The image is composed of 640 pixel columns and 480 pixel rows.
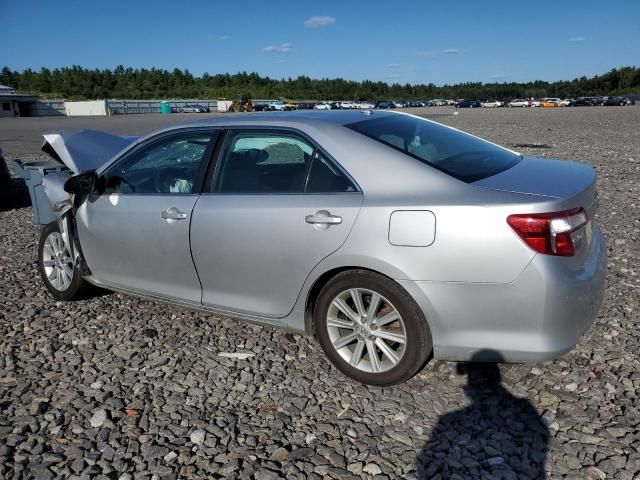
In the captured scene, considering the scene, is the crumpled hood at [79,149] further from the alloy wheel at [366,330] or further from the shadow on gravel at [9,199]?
the shadow on gravel at [9,199]

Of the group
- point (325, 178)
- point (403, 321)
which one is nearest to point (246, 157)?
point (325, 178)

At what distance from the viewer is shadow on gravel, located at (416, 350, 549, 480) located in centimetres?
258

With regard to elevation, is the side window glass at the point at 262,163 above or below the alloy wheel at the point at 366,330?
above

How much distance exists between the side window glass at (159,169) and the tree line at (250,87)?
121306mm

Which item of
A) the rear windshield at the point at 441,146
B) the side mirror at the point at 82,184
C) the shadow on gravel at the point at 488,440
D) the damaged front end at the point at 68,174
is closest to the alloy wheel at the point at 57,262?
the damaged front end at the point at 68,174

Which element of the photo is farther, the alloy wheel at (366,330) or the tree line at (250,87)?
the tree line at (250,87)

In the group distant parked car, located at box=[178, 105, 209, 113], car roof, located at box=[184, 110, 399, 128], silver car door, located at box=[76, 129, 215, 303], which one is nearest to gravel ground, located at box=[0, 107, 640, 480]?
silver car door, located at box=[76, 129, 215, 303]

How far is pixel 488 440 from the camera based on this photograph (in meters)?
2.80

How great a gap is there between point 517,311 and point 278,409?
56.4 inches

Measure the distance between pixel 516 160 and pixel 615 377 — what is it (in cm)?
148

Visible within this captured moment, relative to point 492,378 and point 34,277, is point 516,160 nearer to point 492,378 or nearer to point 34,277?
point 492,378

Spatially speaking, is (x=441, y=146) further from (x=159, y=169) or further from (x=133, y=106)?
(x=133, y=106)

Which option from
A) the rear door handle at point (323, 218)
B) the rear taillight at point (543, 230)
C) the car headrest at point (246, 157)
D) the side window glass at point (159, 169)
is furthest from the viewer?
the side window glass at point (159, 169)

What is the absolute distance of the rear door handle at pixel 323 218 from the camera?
3.12m
